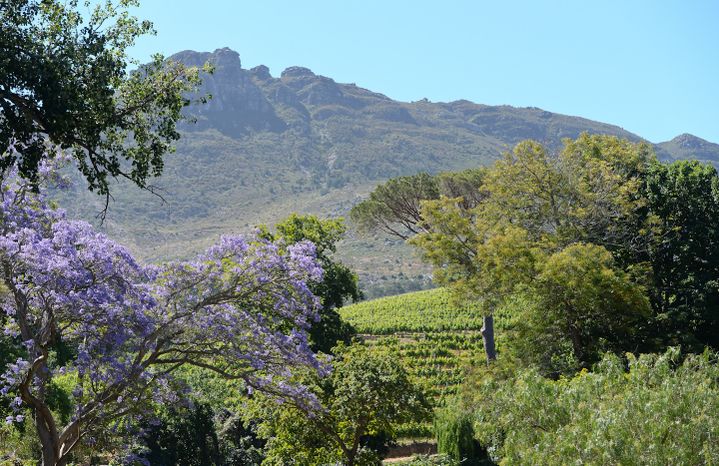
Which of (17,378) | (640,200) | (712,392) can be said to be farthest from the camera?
(640,200)

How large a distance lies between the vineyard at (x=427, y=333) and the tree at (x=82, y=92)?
22.9 meters

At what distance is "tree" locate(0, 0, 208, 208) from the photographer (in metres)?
8.52

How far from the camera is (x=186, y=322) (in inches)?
486

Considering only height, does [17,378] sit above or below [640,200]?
below

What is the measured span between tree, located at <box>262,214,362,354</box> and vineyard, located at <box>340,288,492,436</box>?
3.26 metres

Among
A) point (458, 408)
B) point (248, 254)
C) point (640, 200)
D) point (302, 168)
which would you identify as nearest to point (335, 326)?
point (458, 408)

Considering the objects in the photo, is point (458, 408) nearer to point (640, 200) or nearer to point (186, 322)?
point (640, 200)

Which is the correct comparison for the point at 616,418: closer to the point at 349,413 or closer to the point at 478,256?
the point at 349,413

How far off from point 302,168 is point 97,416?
598 feet

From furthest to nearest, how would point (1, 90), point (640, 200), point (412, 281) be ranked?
point (412, 281), point (640, 200), point (1, 90)

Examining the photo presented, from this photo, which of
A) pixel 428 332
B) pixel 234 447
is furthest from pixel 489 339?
pixel 428 332

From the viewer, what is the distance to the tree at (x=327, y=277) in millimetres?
30219

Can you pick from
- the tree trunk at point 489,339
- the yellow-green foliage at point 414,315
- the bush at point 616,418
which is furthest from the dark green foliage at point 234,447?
the yellow-green foliage at point 414,315

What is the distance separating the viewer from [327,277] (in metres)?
31.2
